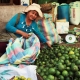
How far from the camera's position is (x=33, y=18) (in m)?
4.55

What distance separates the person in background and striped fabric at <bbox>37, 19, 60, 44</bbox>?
0.93 m

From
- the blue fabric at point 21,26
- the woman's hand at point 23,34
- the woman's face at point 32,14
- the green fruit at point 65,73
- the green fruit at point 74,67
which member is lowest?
the green fruit at point 65,73

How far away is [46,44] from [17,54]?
2.67ft

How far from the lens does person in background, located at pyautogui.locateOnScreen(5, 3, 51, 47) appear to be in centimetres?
452

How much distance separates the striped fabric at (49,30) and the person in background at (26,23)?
930mm

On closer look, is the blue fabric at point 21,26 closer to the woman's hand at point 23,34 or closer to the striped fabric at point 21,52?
the woman's hand at point 23,34

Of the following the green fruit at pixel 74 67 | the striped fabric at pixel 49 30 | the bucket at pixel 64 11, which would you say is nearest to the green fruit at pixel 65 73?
the green fruit at pixel 74 67

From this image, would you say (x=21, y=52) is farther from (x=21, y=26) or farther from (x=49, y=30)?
(x=49, y=30)

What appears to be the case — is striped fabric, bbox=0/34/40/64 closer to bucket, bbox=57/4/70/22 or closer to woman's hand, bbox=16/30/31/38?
woman's hand, bbox=16/30/31/38

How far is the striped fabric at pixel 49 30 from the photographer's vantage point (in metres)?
5.75

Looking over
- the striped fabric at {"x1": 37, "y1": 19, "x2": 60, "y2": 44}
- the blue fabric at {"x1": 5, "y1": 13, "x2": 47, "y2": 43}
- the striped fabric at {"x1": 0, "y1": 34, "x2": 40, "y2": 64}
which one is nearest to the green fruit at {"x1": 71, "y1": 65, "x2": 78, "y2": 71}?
the striped fabric at {"x1": 0, "y1": 34, "x2": 40, "y2": 64}

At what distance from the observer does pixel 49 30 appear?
5.82 m

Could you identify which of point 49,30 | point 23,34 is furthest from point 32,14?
point 49,30

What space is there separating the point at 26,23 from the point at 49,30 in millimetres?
1227
